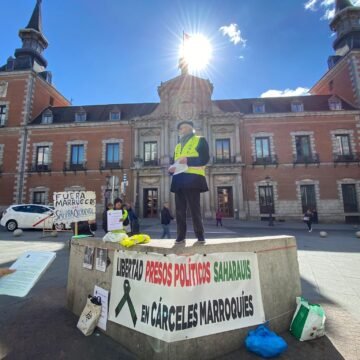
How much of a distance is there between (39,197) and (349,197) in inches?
1211

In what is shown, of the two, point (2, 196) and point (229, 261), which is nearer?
point (229, 261)

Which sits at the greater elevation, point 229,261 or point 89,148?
point 89,148

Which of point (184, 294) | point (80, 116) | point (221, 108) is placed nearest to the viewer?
point (184, 294)

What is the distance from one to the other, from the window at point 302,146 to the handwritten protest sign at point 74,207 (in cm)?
2195

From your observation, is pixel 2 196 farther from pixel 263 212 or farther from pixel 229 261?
pixel 229 261

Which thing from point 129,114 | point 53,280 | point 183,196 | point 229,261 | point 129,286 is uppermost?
point 129,114

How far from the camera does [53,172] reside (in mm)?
24422

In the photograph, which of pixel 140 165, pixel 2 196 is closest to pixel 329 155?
pixel 140 165

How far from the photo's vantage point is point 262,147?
77.8ft

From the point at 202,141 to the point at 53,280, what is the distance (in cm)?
462

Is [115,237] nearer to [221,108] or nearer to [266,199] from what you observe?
[266,199]

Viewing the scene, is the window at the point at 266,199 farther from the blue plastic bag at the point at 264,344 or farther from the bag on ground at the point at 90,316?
the bag on ground at the point at 90,316

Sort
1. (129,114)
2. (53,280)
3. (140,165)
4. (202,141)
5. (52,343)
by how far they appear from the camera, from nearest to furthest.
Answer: (52,343) < (202,141) < (53,280) < (140,165) < (129,114)

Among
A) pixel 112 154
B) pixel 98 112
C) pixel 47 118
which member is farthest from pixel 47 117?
pixel 112 154
